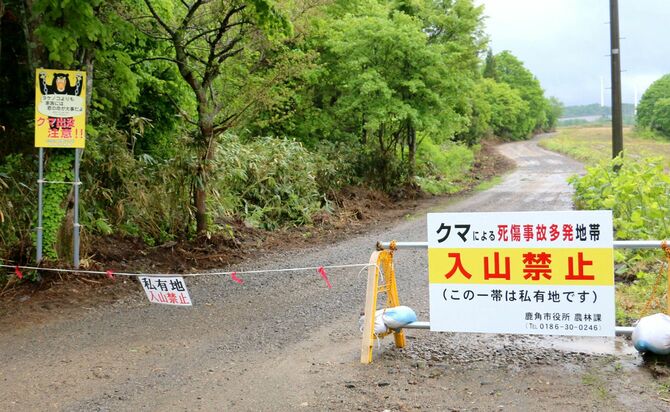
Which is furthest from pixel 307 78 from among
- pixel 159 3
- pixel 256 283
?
pixel 256 283

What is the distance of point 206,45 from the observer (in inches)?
424

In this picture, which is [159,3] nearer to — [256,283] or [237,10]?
[237,10]

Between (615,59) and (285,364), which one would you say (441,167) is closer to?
(615,59)

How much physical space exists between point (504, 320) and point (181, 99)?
29.1 feet

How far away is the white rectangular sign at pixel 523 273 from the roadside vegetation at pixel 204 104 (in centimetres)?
476

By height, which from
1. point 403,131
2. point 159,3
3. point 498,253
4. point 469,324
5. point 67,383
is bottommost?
point 67,383

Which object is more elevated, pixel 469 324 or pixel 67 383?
pixel 469 324

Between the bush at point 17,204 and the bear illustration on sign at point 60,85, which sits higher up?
the bear illustration on sign at point 60,85

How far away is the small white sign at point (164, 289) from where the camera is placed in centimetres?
621

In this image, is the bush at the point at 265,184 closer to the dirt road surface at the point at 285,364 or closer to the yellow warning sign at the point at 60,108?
the yellow warning sign at the point at 60,108

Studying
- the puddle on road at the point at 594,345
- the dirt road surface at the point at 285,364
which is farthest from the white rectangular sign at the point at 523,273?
the puddle on road at the point at 594,345

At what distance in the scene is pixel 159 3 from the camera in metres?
9.96

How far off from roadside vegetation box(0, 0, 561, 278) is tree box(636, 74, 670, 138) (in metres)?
82.8

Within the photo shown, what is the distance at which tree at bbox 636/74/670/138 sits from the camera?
91.4 metres
